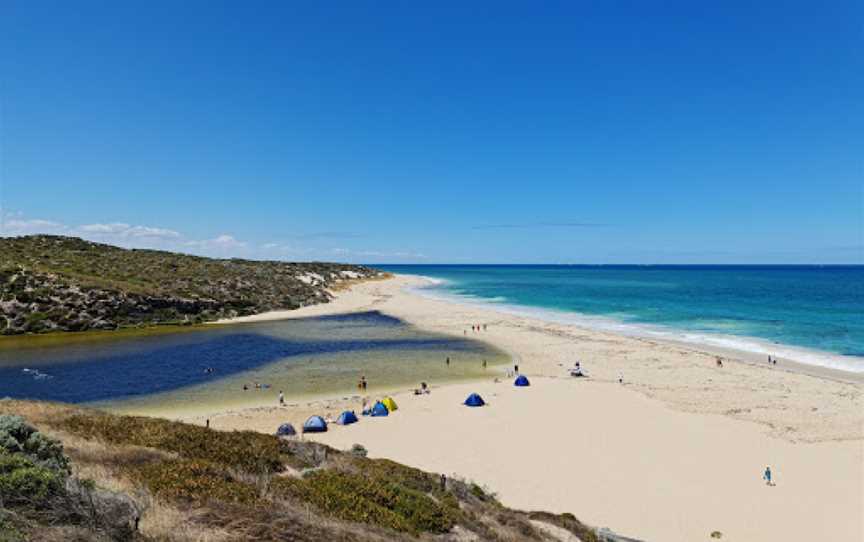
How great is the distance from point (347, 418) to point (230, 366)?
19.1 m

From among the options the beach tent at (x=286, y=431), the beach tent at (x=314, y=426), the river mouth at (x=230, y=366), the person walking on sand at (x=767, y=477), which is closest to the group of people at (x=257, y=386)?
the river mouth at (x=230, y=366)

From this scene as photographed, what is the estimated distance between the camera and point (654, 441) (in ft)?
75.5

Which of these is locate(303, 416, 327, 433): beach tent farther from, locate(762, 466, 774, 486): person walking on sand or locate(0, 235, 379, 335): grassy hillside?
locate(0, 235, 379, 335): grassy hillside

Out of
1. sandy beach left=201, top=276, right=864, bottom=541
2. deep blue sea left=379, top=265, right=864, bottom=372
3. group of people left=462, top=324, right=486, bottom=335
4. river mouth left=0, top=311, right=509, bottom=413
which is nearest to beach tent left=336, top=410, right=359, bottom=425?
sandy beach left=201, top=276, right=864, bottom=541

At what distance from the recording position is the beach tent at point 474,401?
28356 millimetres

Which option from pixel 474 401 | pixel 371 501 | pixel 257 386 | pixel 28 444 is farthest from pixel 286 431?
pixel 371 501

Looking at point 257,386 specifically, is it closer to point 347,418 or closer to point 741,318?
point 347,418

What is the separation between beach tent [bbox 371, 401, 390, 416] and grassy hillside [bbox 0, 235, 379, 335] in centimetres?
4795

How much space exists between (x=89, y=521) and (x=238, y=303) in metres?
73.1

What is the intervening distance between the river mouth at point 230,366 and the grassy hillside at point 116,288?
1065 cm

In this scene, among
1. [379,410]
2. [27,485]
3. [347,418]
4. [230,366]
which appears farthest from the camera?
[230,366]

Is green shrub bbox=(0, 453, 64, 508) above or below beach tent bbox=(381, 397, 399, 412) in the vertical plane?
above

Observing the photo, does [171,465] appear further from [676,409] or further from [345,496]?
[676,409]

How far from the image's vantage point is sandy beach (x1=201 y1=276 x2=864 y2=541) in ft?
55.4
